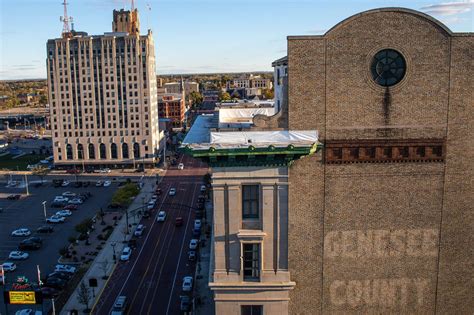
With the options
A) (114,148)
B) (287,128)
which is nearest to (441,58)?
(287,128)

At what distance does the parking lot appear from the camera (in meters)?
67.6

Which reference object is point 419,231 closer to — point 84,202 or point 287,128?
point 287,128

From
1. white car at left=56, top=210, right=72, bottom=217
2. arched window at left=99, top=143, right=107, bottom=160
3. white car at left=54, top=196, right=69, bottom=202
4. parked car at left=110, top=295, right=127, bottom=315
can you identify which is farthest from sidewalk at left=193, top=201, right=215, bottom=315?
arched window at left=99, top=143, right=107, bottom=160

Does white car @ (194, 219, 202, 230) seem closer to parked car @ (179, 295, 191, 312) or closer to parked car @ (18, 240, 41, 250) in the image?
parked car @ (18, 240, 41, 250)

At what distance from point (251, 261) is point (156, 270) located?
42981 mm

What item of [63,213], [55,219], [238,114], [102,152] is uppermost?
[238,114]

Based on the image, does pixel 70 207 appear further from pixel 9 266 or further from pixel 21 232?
pixel 9 266

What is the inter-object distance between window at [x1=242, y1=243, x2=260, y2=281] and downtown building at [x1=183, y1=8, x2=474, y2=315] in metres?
0.05

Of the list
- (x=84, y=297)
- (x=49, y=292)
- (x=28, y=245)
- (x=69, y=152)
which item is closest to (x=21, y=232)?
(x=28, y=245)

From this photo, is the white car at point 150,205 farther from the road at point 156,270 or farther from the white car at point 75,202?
the white car at point 75,202

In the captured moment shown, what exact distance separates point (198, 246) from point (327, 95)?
50979mm

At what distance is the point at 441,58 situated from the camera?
74.9 feet

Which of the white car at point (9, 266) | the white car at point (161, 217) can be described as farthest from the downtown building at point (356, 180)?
the white car at point (161, 217)

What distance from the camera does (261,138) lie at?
73.7 feet
